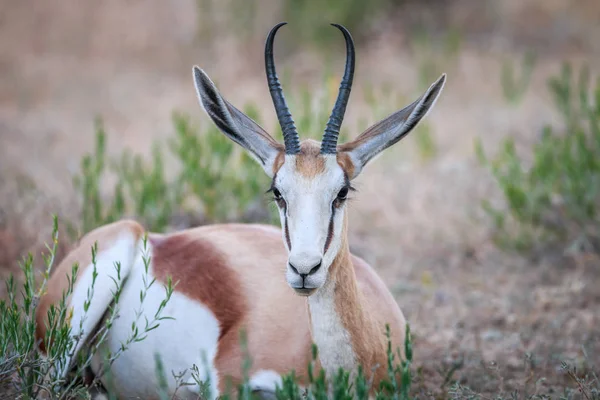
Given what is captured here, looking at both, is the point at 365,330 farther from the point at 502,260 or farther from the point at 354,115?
the point at 354,115

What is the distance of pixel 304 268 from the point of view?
3488 mm

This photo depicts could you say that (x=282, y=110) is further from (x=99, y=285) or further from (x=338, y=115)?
(x=99, y=285)

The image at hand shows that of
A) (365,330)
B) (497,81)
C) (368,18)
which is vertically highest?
(368,18)

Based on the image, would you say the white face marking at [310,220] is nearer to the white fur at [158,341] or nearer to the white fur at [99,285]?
the white fur at [158,341]

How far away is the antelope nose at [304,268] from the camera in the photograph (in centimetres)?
349

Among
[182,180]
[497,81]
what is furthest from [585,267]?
[497,81]

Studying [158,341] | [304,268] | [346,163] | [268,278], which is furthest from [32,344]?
[346,163]

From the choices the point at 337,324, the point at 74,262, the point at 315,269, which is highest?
the point at 315,269

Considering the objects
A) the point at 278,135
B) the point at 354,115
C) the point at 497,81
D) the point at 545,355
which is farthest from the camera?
the point at 497,81

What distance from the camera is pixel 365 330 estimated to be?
3979 mm

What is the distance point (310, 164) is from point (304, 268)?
592mm

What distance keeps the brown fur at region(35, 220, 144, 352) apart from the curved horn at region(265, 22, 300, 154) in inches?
51.2

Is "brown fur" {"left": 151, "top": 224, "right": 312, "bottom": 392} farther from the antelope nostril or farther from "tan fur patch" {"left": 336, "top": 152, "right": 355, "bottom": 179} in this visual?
"tan fur patch" {"left": 336, "top": 152, "right": 355, "bottom": 179}

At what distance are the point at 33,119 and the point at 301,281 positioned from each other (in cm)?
856
